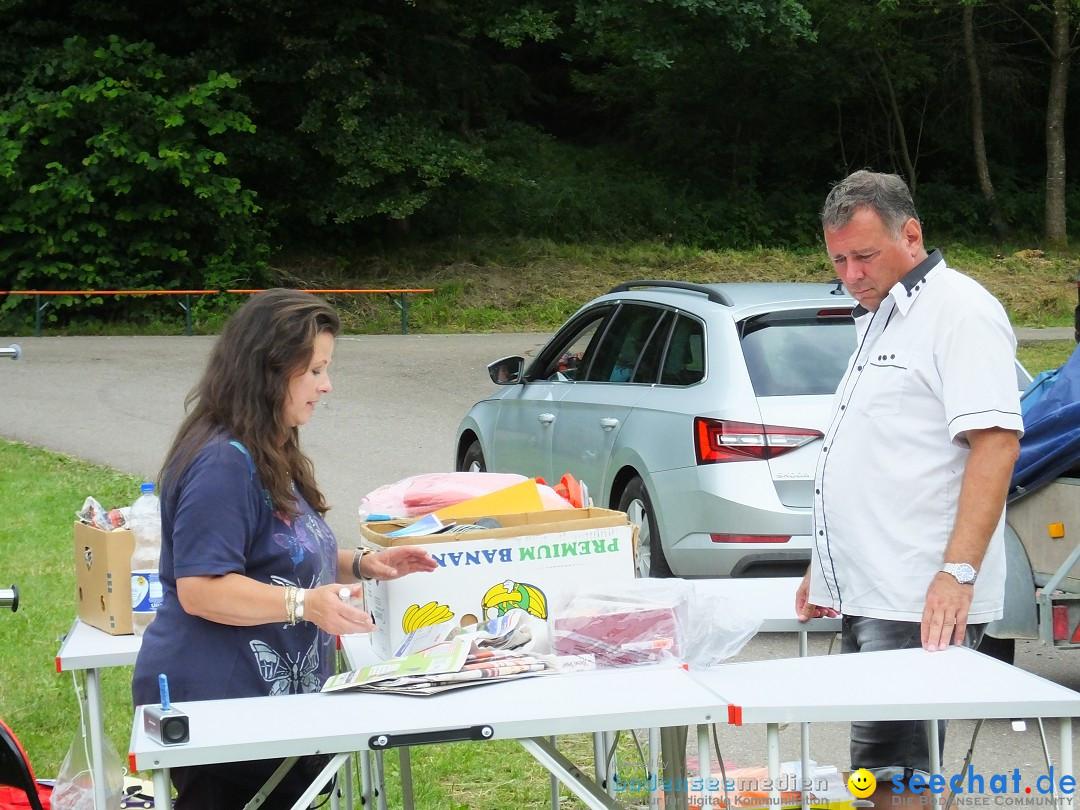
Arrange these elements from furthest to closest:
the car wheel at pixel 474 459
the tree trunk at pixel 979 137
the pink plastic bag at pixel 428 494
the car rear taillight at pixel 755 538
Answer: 1. the tree trunk at pixel 979 137
2. the car wheel at pixel 474 459
3. the car rear taillight at pixel 755 538
4. the pink plastic bag at pixel 428 494

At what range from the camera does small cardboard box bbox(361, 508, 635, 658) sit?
3006 millimetres

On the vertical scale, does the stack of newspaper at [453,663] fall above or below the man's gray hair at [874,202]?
below

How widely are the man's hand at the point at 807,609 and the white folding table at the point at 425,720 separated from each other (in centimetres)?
84

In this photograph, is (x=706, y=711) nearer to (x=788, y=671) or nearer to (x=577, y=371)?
(x=788, y=671)

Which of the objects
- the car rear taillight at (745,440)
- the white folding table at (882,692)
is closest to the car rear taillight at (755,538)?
the car rear taillight at (745,440)

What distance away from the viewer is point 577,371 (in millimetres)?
8055

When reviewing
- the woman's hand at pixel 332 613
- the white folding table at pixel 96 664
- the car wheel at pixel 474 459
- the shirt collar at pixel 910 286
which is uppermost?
the shirt collar at pixel 910 286

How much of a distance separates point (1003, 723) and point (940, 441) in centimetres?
281

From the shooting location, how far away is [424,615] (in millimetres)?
3016

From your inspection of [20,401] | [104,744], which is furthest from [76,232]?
[104,744]

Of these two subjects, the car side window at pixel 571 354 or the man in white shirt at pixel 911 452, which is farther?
the car side window at pixel 571 354

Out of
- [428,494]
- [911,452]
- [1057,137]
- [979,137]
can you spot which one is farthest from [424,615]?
[979,137]

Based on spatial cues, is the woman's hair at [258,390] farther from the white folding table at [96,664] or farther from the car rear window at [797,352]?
the car rear window at [797,352]

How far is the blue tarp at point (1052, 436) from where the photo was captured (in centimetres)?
493
